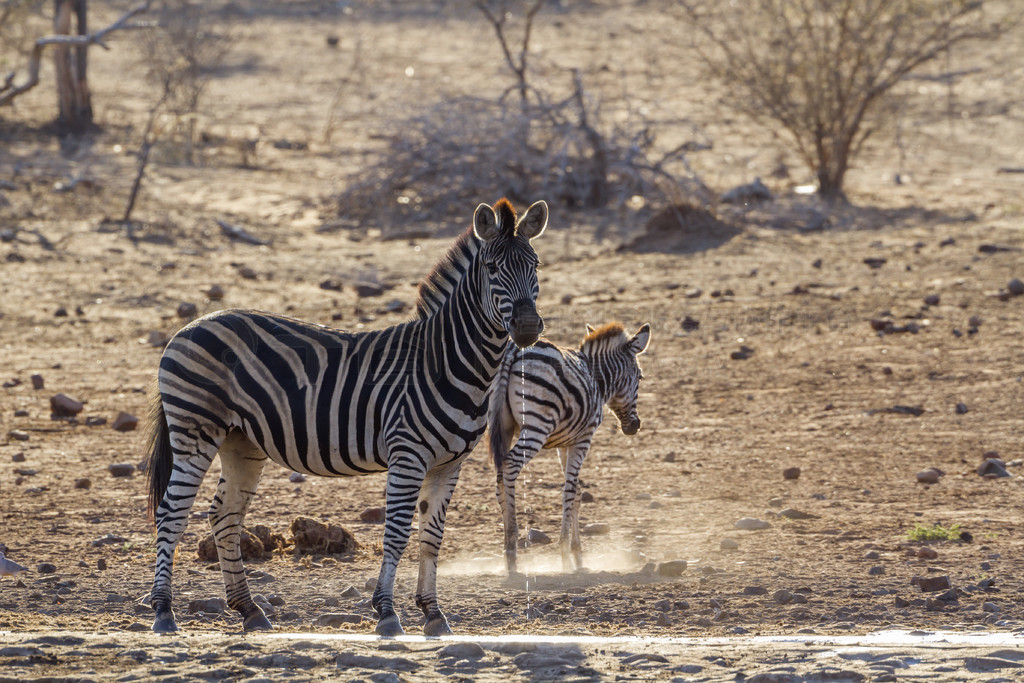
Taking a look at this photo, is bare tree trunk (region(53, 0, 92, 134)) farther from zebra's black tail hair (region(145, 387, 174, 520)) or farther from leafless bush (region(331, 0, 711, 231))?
zebra's black tail hair (region(145, 387, 174, 520))

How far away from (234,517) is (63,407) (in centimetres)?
478

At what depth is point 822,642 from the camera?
4.98m

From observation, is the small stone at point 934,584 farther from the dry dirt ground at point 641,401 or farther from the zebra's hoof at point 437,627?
the zebra's hoof at point 437,627

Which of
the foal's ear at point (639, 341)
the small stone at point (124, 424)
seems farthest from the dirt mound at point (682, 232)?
the small stone at point (124, 424)

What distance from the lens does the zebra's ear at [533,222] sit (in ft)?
18.1

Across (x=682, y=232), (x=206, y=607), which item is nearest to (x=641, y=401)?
(x=206, y=607)

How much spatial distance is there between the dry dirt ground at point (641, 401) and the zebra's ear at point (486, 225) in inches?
71.4

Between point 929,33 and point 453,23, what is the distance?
14.2 metres

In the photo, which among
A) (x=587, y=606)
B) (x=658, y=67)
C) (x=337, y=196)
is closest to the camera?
(x=587, y=606)

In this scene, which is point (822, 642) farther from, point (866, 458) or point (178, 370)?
point (866, 458)

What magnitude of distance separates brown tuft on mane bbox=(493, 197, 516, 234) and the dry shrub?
2656 millimetres

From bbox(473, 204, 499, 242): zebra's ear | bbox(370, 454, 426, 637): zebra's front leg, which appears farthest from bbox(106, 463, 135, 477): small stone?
bbox(473, 204, 499, 242): zebra's ear

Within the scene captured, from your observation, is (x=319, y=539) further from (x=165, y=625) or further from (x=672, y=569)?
(x=672, y=569)

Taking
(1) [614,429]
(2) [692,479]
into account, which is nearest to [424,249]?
(1) [614,429]
